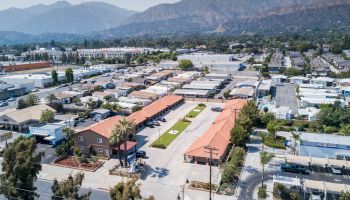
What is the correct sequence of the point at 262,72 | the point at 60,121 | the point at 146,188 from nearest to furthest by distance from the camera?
the point at 146,188
the point at 60,121
the point at 262,72

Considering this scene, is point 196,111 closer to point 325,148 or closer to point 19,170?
point 325,148

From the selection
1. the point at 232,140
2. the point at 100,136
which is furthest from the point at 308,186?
the point at 100,136

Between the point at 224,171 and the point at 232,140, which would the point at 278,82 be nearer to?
the point at 232,140

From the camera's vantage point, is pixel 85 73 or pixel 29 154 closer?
pixel 29 154

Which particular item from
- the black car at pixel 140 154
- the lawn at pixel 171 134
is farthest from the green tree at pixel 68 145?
the lawn at pixel 171 134

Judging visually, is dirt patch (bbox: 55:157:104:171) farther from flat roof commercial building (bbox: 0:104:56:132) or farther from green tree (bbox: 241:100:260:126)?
green tree (bbox: 241:100:260:126)

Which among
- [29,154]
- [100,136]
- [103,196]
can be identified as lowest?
[103,196]
